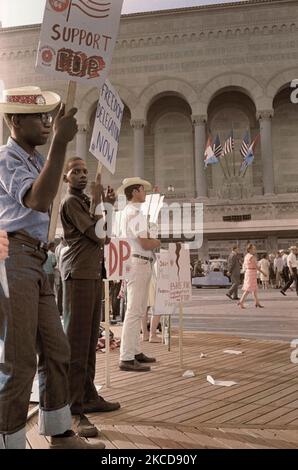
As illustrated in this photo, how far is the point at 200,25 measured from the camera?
35.5 meters

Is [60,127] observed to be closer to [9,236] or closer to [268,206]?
[9,236]

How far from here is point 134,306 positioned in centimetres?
567

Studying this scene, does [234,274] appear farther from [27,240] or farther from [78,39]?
[27,240]

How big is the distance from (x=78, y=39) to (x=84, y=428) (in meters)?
2.73

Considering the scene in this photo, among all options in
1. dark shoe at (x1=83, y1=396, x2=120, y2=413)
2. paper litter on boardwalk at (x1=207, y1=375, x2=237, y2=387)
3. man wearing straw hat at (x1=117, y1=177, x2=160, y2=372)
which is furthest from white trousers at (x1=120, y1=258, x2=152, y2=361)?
dark shoe at (x1=83, y1=396, x2=120, y2=413)

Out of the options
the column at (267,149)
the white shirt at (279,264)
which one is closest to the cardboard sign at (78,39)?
the white shirt at (279,264)

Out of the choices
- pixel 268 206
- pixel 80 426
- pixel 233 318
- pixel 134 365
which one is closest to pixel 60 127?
pixel 80 426

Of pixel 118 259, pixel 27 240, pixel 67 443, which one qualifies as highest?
pixel 118 259

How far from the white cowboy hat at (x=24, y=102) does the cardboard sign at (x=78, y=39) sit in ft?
1.75

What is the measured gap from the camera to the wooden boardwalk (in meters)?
3.38

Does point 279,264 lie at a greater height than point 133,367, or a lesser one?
greater

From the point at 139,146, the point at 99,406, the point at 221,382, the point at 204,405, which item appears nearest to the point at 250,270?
the point at 221,382

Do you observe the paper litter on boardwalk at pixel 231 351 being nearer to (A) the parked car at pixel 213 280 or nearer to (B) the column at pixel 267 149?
(A) the parked car at pixel 213 280

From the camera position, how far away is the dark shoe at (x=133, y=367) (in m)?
5.74
